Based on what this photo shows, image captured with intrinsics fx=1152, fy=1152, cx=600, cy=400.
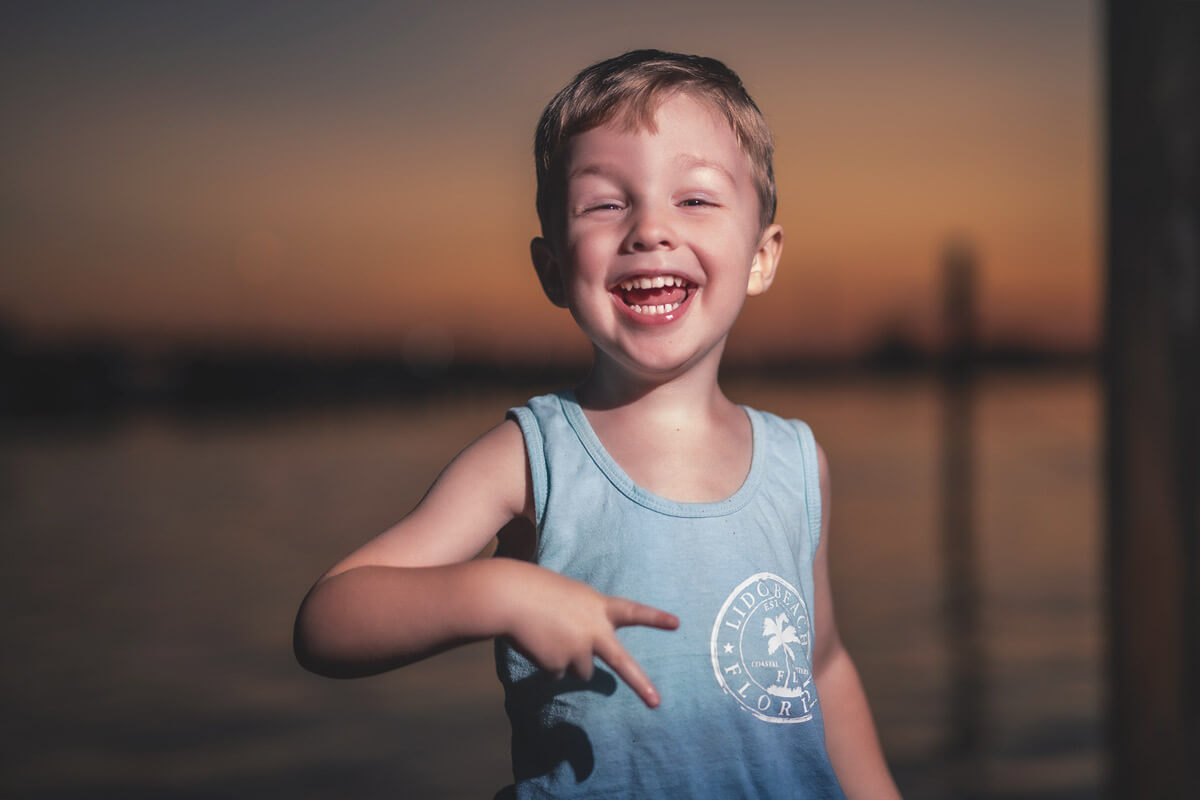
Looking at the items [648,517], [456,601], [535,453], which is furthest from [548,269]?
[456,601]

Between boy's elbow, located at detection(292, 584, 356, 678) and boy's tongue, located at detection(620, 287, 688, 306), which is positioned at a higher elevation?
boy's tongue, located at detection(620, 287, 688, 306)

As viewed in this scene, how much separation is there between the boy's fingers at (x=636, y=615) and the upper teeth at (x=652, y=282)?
0.48m

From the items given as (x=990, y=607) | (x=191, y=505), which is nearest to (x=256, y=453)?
(x=191, y=505)

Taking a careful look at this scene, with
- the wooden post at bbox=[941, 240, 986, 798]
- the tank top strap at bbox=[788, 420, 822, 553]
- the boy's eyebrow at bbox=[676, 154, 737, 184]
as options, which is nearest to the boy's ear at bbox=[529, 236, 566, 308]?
the boy's eyebrow at bbox=[676, 154, 737, 184]

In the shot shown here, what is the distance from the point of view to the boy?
56.9 inches

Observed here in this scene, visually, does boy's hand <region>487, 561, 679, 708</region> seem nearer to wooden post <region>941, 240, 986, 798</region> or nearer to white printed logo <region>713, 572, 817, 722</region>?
white printed logo <region>713, 572, 817, 722</region>

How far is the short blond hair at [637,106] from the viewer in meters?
1.60

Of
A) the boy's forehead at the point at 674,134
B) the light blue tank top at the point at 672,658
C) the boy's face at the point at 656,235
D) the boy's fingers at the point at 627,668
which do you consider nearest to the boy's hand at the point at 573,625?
the boy's fingers at the point at 627,668

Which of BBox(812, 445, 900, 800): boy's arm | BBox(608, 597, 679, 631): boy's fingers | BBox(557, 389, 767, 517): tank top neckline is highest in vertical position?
BBox(557, 389, 767, 517): tank top neckline

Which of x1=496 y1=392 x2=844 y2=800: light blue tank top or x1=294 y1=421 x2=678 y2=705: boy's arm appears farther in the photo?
x1=496 y1=392 x2=844 y2=800: light blue tank top

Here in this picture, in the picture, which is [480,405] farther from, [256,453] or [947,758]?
[947,758]

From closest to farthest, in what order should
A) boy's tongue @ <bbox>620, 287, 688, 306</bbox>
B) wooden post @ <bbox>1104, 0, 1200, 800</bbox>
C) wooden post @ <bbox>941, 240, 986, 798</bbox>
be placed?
1. boy's tongue @ <bbox>620, 287, 688, 306</bbox>
2. wooden post @ <bbox>1104, 0, 1200, 800</bbox>
3. wooden post @ <bbox>941, 240, 986, 798</bbox>

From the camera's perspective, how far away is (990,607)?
31.1 feet

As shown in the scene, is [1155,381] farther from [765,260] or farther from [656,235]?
[656,235]
